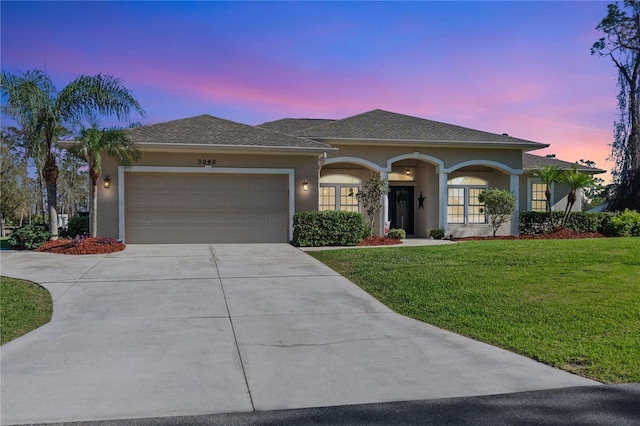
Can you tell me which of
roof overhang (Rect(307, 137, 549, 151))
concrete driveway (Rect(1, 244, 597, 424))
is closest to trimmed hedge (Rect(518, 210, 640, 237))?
roof overhang (Rect(307, 137, 549, 151))

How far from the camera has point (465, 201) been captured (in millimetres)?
18328

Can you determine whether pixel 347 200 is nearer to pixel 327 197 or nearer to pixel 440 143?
pixel 327 197

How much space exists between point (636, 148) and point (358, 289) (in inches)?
937

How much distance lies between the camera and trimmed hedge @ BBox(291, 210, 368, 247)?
13.9 meters

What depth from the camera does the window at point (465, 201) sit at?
59.6 feet

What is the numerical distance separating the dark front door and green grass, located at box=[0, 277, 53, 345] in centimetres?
Result: 1348

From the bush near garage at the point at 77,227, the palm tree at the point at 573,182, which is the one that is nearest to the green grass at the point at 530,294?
the palm tree at the point at 573,182

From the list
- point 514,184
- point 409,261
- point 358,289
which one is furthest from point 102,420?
point 514,184

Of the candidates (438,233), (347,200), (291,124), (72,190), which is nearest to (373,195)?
(347,200)

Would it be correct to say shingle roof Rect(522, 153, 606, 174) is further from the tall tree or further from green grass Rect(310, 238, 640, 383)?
green grass Rect(310, 238, 640, 383)

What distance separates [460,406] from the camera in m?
3.69

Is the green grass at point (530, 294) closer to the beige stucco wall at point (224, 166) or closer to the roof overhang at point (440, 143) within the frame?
the beige stucco wall at point (224, 166)

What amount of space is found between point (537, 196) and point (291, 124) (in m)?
11.2

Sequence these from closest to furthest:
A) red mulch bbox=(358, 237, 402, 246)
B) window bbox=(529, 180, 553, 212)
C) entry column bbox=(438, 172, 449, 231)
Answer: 1. red mulch bbox=(358, 237, 402, 246)
2. entry column bbox=(438, 172, 449, 231)
3. window bbox=(529, 180, 553, 212)
